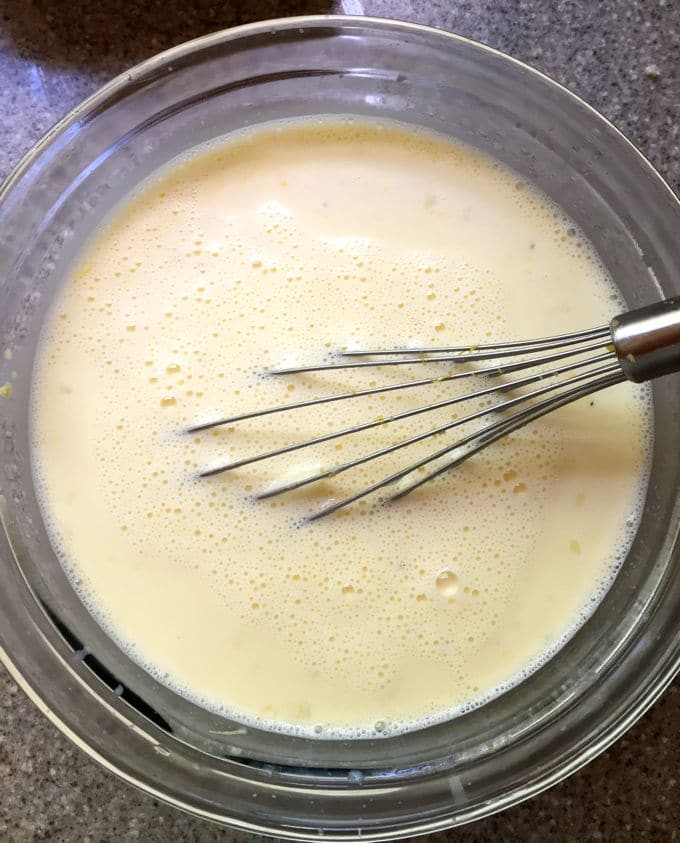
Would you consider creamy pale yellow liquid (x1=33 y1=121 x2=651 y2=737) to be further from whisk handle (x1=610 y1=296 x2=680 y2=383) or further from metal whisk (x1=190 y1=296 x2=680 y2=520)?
whisk handle (x1=610 y1=296 x2=680 y2=383)

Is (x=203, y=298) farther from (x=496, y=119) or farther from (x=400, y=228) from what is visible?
(x=496, y=119)

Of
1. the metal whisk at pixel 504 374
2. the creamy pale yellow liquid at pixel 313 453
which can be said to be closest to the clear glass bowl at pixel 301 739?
the creamy pale yellow liquid at pixel 313 453

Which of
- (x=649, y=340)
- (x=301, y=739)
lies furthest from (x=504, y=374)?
A: (x=301, y=739)

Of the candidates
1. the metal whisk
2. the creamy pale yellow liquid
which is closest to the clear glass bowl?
the creamy pale yellow liquid

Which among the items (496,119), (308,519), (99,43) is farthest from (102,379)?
(496,119)

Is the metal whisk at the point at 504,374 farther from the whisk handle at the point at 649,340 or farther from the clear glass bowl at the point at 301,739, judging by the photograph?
the clear glass bowl at the point at 301,739

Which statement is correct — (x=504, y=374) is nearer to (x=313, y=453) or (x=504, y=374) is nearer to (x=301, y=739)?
(x=313, y=453)

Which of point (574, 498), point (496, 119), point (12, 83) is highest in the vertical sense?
point (12, 83)
